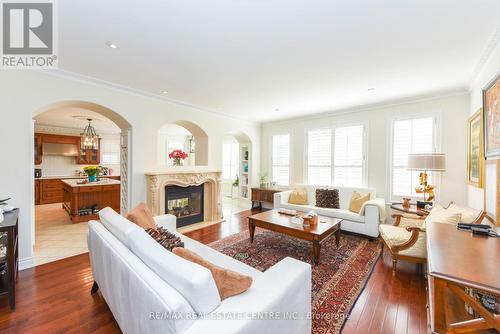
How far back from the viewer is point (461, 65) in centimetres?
270

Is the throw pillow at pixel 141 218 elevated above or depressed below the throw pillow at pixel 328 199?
above

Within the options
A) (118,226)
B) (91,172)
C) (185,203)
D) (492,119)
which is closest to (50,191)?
(91,172)

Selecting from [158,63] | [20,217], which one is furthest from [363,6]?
[20,217]

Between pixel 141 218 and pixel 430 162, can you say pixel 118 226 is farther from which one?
pixel 430 162

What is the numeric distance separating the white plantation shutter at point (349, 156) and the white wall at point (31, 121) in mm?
4007

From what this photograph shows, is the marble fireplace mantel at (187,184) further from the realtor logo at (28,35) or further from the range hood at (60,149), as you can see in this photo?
the range hood at (60,149)

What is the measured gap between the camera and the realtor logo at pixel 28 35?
1740mm

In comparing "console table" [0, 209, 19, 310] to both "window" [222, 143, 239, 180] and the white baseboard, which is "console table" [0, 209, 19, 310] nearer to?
the white baseboard

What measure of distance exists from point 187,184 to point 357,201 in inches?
138

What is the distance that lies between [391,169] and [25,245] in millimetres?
6109

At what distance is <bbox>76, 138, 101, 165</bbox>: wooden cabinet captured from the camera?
7355 millimetres

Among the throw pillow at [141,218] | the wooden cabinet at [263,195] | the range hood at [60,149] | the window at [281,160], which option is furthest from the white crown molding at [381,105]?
the range hood at [60,149]

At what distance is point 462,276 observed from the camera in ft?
3.57

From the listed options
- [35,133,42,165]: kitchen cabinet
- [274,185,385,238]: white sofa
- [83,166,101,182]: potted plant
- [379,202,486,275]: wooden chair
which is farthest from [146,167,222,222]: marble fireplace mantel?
[35,133,42,165]: kitchen cabinet
